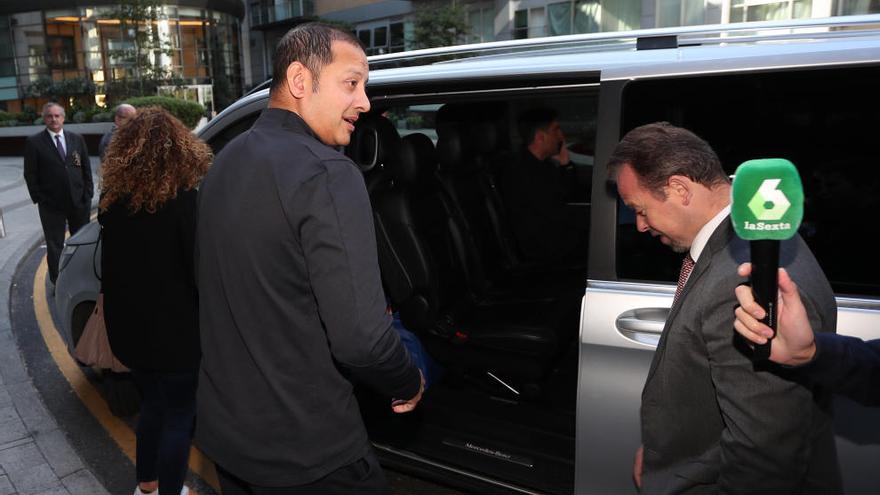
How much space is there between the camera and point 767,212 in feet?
3.21

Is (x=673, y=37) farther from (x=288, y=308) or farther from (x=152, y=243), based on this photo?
(x=152, y=243)

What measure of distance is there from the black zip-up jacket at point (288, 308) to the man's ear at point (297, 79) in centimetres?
6

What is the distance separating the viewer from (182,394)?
9.32ft

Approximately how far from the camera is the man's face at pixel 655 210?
1.66m

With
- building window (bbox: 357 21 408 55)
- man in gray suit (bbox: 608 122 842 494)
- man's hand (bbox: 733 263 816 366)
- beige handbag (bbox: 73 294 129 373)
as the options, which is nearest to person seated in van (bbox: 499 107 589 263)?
beige handbag (bbox: 73 294 129 373)

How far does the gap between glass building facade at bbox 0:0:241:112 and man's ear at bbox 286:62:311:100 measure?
112 feet

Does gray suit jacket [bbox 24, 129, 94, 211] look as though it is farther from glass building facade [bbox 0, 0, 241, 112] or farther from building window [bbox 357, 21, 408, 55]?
glass building facade [bbox 0, 0, 241, 112]

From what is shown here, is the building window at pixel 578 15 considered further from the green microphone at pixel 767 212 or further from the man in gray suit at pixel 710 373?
the green microphone at pixel 767 212

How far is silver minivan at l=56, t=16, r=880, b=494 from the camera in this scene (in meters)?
2.01

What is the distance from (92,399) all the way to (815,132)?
4348 millimetres

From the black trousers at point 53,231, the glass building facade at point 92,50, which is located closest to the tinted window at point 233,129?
the black trousers at point 53,231

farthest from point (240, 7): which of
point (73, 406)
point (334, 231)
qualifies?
point (334, 231)

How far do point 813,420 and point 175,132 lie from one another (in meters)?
2.37

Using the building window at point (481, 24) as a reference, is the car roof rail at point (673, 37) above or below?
below
